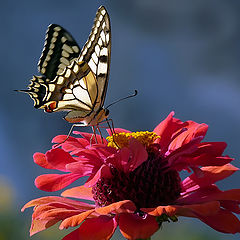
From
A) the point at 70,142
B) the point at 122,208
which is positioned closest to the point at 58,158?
the point at 70,142

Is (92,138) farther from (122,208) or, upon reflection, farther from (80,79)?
(122,208)

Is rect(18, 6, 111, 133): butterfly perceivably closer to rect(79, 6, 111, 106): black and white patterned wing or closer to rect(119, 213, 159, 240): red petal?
rect(79, 6, 111, 106): black and white patterned wing

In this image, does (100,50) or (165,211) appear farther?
(100,50)

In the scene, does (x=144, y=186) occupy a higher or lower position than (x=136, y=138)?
lower

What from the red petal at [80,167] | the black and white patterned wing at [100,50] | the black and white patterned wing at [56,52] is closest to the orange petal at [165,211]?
the red petal at [80,167]

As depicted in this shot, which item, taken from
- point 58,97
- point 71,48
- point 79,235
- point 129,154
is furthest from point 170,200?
point 71,48

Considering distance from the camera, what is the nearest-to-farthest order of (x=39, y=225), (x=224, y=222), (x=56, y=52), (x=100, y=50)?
1. (x=224, y=222)
2. (x=39, y=225)
3. (x=100, y=50)
4. (x=56, y=52)
